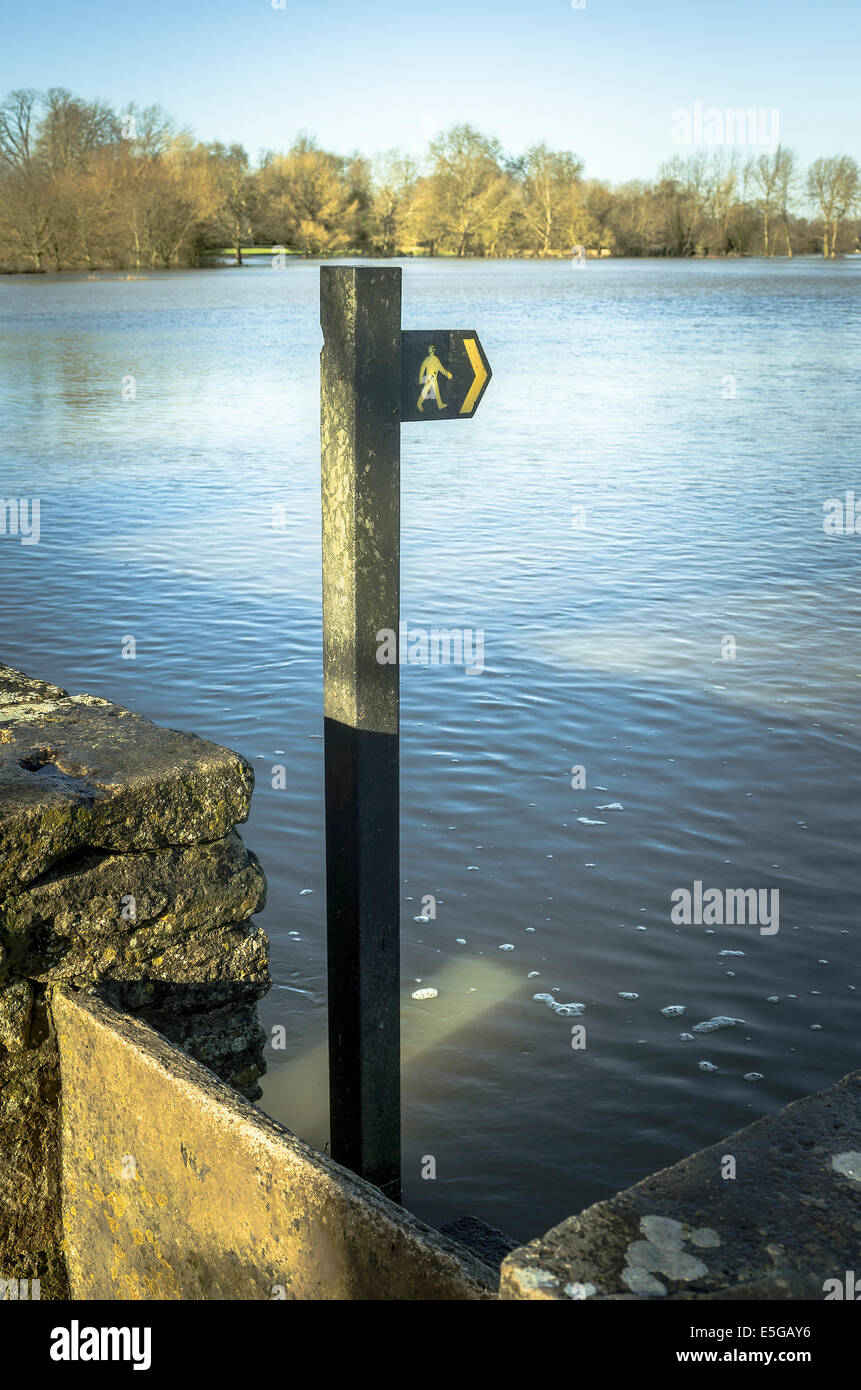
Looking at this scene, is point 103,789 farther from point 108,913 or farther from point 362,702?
point 362,702

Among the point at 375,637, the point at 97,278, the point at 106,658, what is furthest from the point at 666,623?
the point at 97,278

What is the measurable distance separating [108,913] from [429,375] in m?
1.45

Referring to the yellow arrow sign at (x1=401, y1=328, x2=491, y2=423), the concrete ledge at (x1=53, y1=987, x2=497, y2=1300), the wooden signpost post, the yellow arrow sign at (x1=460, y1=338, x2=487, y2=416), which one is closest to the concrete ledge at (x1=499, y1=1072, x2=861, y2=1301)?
the concrete ledge at (x1=53, y1=987, x2=497, y2=1300)

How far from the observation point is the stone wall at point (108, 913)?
2561 millimetres

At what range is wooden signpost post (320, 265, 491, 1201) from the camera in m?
2.84

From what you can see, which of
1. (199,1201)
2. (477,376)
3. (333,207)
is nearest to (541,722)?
(477,376)

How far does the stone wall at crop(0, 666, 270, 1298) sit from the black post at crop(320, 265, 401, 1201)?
0.81 ft

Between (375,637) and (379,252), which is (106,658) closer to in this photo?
(375,637)

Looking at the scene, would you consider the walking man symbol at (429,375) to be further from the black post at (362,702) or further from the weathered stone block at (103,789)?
the weathered stone block at (103,789)

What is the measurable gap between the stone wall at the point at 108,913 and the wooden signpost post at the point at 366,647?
256 mm

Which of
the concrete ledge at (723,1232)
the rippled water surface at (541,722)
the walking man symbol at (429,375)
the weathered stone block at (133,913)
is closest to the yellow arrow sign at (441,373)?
the walking man symbol at (429,375)

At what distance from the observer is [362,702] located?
2.98 metres

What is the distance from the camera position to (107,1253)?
265 centimetres

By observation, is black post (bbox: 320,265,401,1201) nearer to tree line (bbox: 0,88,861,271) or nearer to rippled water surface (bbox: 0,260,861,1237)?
rippled water surface (bbox: 0,260,861,1237)
